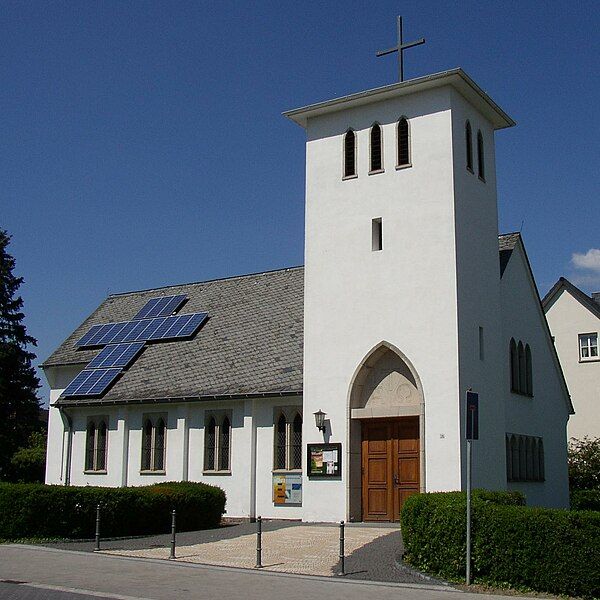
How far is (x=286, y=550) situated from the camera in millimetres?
18047

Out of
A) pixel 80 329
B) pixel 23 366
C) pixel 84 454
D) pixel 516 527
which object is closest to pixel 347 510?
pixel 516 527

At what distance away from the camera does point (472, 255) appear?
24.0 m

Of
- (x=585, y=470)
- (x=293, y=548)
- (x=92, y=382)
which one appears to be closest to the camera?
(x=293, y=548)

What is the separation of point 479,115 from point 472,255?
15.7ft

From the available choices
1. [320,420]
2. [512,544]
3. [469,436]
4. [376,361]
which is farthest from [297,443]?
[512,544]

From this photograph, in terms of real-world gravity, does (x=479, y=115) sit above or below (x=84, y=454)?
above

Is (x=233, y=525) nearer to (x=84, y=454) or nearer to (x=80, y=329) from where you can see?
(x=84, y=454)

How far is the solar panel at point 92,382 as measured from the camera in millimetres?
30297

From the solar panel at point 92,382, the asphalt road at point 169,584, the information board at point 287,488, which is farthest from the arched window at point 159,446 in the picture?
the asphalt road at point 169,584

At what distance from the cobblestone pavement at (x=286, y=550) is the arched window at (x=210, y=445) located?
606cm

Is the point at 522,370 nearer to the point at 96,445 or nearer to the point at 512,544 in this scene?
the point at 512,544

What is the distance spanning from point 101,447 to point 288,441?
8387 mm

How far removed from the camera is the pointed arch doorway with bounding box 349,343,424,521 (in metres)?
23.0

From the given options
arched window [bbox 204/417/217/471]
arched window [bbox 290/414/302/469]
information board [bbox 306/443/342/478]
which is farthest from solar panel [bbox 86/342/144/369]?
information board [bbox 306/443/342/478]
